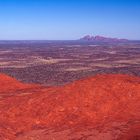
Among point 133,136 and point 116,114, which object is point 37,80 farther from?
point 133,136

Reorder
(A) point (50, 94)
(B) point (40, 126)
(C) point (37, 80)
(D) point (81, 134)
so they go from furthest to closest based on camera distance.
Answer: (C) point (37, 80) → (A) point (50, 94) → (B) point (40, 126) → (D) point (81, 134)

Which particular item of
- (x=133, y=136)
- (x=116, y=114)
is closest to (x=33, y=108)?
(x=116, y=114)

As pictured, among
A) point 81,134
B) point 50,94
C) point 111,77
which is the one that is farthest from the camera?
point 111,77

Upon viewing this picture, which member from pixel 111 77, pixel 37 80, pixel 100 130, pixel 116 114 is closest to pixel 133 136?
pixel 100 130

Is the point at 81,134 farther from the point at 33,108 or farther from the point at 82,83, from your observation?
the point at 82,83

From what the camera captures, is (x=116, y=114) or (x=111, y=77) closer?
(x=116, y=114)

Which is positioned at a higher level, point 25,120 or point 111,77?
point 111,77
